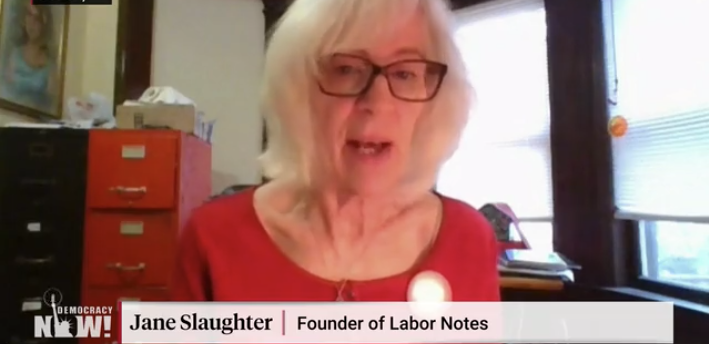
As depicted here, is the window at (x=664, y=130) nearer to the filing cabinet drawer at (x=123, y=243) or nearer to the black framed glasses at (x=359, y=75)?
the black framed glasses at (x=359, y=75)

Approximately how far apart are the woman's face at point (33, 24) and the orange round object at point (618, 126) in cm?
114

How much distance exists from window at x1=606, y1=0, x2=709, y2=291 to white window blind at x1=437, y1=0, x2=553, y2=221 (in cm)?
15

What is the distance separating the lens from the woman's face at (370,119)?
0.51 meters

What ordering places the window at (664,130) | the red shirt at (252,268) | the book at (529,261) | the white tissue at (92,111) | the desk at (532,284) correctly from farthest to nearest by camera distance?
the white tissue at (92,111), the window at (664,130), the book at (529,261), the desk at (532,284), the red shirt at (252,268)

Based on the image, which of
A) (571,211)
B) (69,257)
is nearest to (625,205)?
(571,211)

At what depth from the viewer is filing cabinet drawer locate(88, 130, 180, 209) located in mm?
924

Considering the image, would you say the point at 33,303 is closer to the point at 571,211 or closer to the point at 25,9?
the point at 25,9

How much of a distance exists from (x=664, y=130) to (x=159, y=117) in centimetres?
98

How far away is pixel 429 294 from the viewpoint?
1.76 feet

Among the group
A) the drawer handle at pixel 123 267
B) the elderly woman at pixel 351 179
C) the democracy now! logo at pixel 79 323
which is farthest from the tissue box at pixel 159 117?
the elderly woman at pixel 351 179

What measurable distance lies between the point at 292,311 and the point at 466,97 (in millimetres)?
276

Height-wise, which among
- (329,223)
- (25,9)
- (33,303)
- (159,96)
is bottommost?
(33,303)

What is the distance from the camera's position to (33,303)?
86 cm
